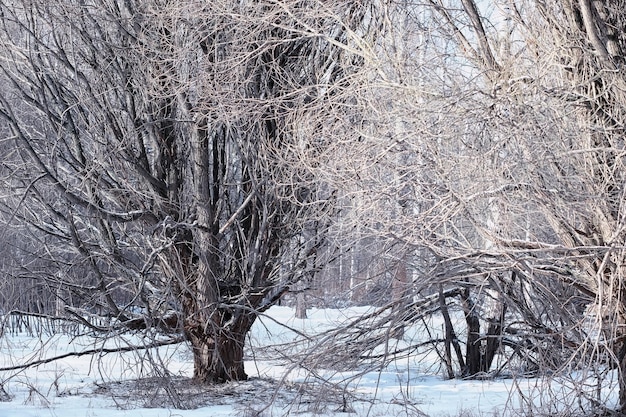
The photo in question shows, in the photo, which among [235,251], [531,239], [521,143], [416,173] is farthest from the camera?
[235,251]

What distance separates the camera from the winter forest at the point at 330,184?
6.81 meters

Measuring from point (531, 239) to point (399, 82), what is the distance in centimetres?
187

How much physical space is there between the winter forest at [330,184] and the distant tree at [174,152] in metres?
0.04

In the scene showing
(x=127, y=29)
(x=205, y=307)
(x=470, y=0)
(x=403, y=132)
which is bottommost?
(x=205, y=307)

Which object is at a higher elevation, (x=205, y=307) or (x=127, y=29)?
(x=127, y=29)

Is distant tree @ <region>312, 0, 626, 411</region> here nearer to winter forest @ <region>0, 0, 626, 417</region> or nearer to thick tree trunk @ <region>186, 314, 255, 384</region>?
winter forest @ <region>0, 0, 626, 417</region>

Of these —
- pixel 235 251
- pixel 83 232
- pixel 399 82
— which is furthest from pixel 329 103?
pixel 83 232

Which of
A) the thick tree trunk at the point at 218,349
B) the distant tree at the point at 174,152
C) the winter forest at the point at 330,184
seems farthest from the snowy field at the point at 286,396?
the distant tree at the point at 174,152

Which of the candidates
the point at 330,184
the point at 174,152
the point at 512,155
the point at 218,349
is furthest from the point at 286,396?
the point at 512,155

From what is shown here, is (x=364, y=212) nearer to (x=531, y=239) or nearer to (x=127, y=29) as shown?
(x=531, y=239)

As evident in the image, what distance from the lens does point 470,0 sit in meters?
7.23

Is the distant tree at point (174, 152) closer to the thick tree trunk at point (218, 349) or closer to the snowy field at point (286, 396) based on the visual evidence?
the thick tree trunk at point (218, 349)

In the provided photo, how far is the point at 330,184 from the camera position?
7531 mm

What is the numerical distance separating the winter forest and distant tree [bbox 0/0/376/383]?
42 millimetres
